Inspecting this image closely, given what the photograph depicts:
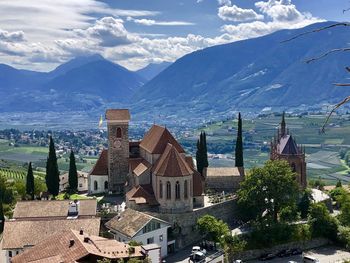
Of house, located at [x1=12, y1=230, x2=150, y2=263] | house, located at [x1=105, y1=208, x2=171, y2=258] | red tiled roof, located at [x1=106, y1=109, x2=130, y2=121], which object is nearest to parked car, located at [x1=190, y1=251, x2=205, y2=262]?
house, located at [x1=105, y1=208, x2=171, y2=258]

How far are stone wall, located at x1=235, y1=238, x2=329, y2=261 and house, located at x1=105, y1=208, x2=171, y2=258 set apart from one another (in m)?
8.20

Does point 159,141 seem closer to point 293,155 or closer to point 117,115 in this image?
point 117,115

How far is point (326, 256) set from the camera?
2060 inches

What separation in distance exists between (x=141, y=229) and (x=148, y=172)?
37.1ft

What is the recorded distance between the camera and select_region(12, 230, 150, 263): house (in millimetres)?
30795

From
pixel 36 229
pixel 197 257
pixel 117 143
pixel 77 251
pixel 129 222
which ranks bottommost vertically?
pixel 197 257

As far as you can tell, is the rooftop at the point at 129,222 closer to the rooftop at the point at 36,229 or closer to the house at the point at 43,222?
the house at the point at 43,222

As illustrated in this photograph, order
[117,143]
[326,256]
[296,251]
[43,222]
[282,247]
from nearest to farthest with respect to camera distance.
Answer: [43,222], [326,256], [282,247], [296,251], [117,143]

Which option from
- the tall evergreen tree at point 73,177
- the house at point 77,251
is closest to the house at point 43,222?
the house at point 77,251

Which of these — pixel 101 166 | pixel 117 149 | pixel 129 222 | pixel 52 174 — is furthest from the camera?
pixel 101 166

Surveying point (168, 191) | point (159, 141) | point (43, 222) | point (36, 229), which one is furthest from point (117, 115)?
point (36, 229)

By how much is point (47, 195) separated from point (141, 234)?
907 inches

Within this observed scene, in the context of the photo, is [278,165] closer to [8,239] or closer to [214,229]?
[214,229]

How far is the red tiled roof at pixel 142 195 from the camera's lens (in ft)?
174
